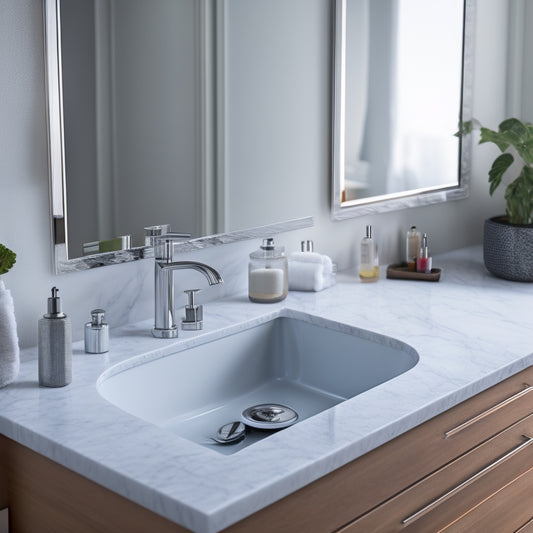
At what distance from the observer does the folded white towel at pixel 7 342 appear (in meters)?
1.48

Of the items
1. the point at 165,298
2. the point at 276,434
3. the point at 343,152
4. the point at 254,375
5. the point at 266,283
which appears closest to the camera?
the point at 276,434

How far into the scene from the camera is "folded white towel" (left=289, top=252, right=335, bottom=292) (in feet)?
7.10

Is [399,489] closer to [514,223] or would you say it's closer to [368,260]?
[368,260]

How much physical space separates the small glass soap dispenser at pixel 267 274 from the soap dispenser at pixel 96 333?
462mm

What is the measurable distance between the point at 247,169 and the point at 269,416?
2.15ft

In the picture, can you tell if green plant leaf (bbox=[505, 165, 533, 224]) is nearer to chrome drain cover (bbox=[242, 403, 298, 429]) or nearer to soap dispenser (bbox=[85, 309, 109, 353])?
chrome drain cover (bbox=[242, 403, 298, 429])

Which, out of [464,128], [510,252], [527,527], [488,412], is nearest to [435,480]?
[488,412]

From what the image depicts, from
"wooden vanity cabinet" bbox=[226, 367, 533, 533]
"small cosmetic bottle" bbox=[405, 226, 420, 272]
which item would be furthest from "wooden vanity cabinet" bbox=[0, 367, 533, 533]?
"small cosmetic bottle" bbox=[405, 226, 420, 272]

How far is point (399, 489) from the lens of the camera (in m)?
1.44

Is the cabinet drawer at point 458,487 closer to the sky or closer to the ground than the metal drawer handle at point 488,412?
closer to the ground

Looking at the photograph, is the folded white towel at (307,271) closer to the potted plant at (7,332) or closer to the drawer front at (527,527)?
the drawer front at (527,527)

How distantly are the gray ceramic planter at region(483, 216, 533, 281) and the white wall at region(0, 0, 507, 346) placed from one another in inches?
11.4

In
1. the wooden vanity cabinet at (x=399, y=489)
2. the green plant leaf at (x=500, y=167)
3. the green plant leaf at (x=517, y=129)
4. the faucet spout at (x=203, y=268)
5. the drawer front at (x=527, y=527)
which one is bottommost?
the drawer front at (x=527, y=527)

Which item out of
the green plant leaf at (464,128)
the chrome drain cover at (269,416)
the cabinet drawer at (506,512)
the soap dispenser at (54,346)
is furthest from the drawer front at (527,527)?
the green plant leaf at (464,128)
